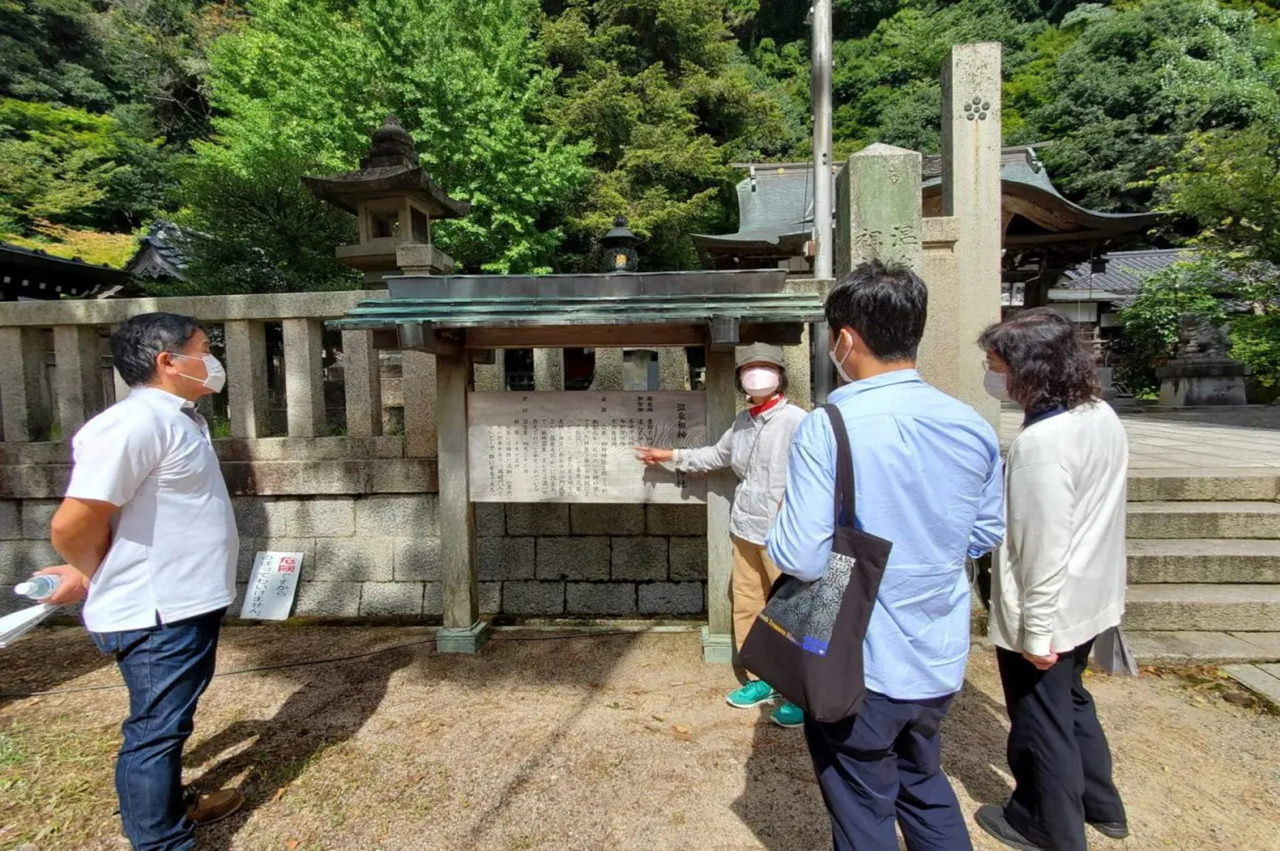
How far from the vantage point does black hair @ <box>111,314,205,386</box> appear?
7.70 feet

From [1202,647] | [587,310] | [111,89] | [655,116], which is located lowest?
[1202,647]

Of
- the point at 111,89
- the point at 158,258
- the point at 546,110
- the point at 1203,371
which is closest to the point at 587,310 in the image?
the point at 1203,371

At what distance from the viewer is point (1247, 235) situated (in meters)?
9.88

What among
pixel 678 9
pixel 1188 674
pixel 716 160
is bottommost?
pixel 1188 674

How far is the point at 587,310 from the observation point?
3.43m

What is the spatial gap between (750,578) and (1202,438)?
7.35 meters

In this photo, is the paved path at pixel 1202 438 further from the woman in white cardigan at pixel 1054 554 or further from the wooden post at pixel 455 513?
the wooden post at pixel 455 513

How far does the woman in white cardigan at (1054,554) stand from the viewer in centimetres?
207

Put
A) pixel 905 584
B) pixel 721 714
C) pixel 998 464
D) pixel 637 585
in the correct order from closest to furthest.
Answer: pixel 905 584, pixel 998 464, pixel 721 714, pixel 637 585

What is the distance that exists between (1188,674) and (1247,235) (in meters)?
9.90

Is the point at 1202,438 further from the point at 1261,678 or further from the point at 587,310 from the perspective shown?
the point at 587,310

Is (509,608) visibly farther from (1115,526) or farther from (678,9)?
(678,9)

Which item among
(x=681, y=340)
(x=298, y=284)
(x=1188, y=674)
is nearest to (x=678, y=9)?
(x=298, y=284)

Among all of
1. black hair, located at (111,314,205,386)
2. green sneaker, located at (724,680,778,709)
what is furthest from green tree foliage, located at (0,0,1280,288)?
green sneaker, located at (724,680,778,709)
